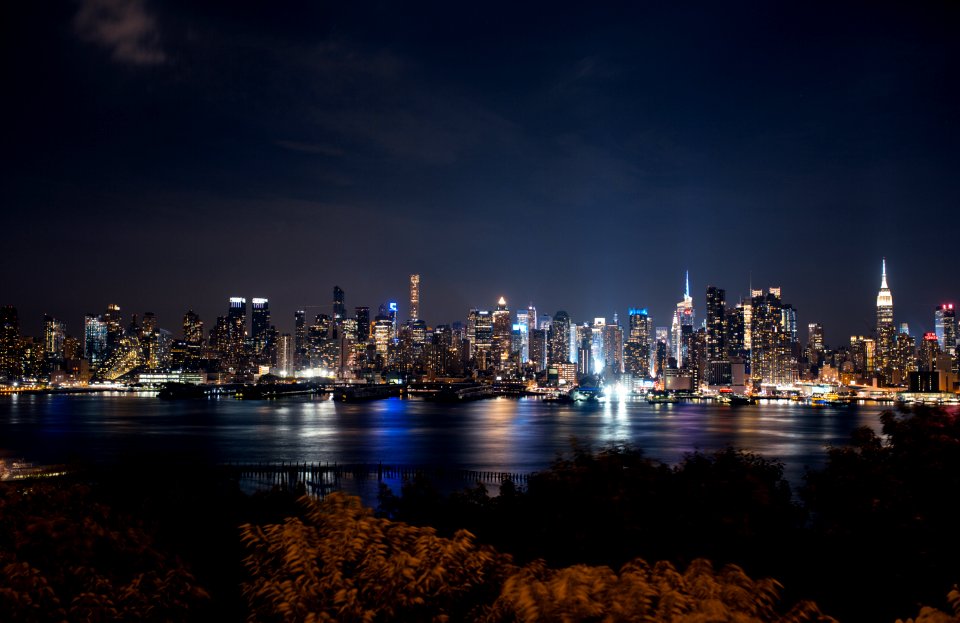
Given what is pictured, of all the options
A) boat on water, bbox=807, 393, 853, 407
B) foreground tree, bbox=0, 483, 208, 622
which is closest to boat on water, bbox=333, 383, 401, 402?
boat on water, bbox=807, 393, 853, 407

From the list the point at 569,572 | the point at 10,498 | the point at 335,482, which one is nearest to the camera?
the point at 569,572

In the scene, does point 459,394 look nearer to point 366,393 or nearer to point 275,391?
point 366,393

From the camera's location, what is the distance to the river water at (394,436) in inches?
2231

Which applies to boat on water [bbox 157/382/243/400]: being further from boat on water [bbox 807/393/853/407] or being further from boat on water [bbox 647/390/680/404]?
boat on water [bbox 807/393/853/407]

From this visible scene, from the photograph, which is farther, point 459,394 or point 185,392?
point 185,392

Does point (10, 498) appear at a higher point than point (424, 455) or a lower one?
higher

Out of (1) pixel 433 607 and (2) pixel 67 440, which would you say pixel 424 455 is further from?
(1) pixel 433 607

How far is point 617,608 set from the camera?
5.89 metres

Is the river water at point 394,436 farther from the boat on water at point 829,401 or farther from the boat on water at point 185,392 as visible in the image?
the boat on water at point 185,392

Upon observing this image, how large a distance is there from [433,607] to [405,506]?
17948 mm

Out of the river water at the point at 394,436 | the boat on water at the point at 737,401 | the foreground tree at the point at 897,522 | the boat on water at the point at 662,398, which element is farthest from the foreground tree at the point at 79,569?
the boat on water at the point at 662,398

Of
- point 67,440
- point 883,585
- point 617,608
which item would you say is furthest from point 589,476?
point 67,440

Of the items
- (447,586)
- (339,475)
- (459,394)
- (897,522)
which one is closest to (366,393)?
(459,394)

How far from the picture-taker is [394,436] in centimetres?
7419
